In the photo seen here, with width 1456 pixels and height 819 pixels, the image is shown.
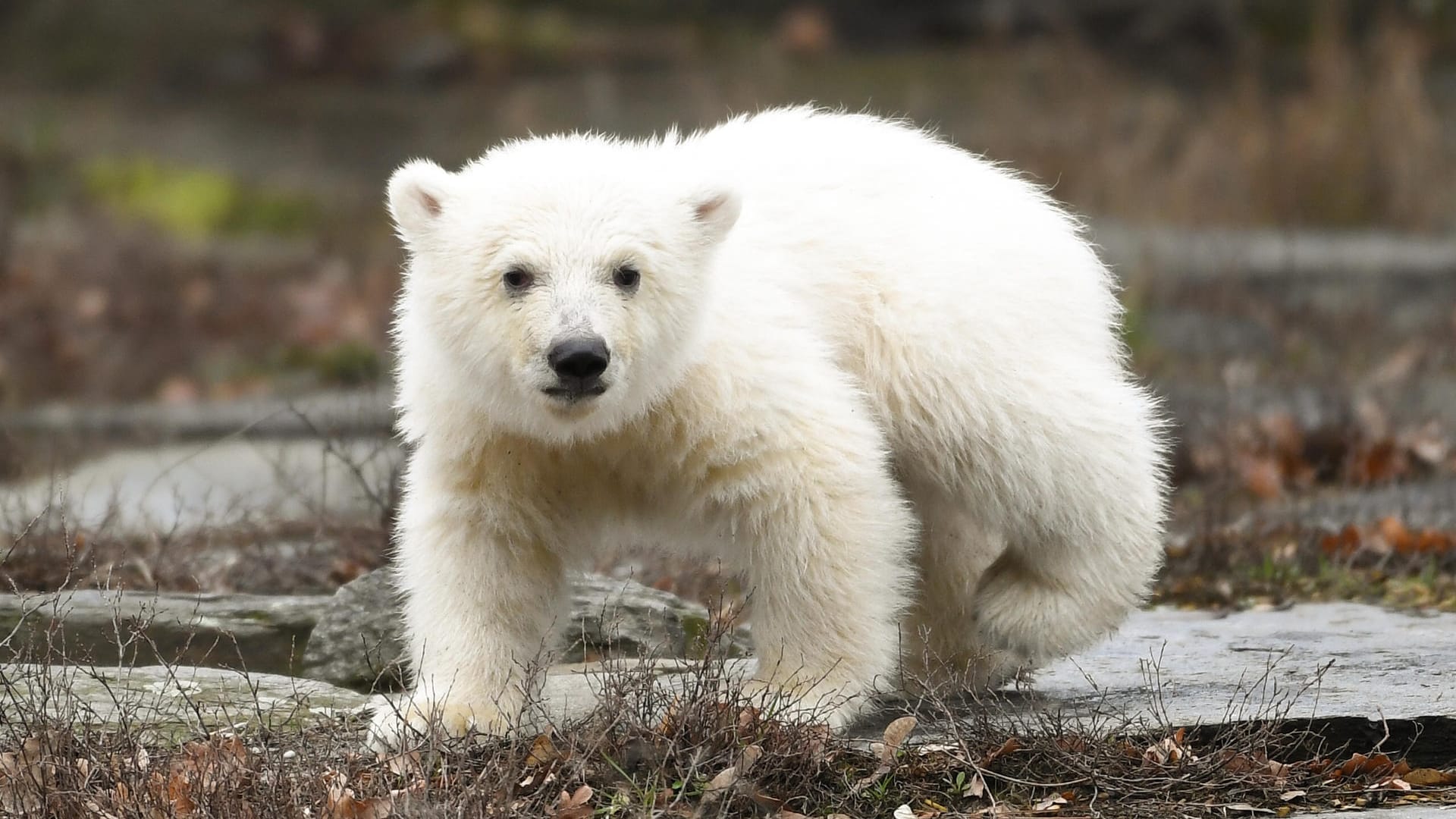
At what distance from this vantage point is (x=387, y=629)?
5305 mm

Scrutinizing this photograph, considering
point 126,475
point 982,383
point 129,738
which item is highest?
point 982,383

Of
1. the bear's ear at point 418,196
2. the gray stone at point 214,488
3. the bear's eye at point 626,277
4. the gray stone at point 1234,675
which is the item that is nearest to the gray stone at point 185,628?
the gray stone at point 214,488

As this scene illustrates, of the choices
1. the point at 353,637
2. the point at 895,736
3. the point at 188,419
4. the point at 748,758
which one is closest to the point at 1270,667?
the point at 895,736

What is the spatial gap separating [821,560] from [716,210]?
93 centimetres

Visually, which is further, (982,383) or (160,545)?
(160,545)

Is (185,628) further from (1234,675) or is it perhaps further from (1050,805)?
(1234,675)

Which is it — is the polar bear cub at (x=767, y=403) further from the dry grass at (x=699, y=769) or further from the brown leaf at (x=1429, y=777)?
the brown leaf at (x=1429, y=777)

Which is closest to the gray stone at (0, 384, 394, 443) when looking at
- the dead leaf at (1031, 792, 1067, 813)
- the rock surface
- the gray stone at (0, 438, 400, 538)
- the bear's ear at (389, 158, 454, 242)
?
the gray stone at (0, 438, 400, 538)

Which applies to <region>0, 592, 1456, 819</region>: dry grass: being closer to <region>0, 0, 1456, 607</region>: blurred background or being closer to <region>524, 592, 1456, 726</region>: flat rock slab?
<region>524, 592, 1456, 726</region>: flat rock slab

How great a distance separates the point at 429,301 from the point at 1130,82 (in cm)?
1407

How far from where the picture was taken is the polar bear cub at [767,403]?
432cm

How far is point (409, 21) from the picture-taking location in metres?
21.0

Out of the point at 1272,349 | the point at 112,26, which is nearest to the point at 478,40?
the point at 112,26

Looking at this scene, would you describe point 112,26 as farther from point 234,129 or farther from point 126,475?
point 126,475
